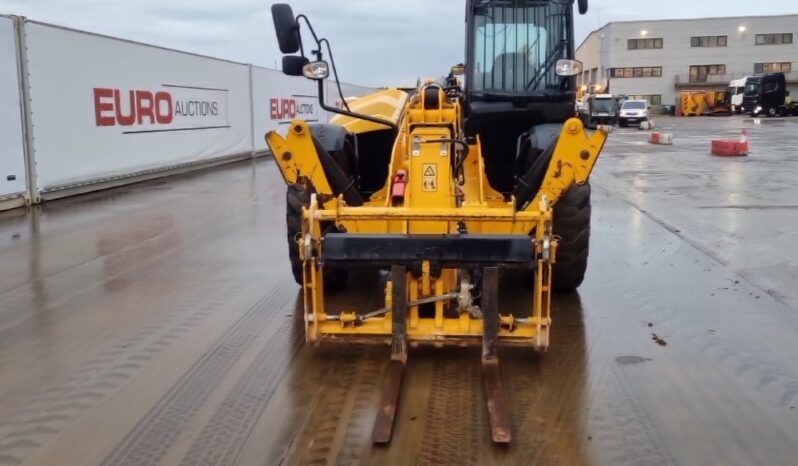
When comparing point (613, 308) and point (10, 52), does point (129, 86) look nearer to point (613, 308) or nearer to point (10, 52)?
point (10, 52)

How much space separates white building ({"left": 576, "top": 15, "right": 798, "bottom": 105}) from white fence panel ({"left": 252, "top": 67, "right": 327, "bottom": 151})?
175ft

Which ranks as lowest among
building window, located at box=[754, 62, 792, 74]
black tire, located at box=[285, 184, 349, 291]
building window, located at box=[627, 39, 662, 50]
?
black tire, located at box=[285, 184, 349, 291]

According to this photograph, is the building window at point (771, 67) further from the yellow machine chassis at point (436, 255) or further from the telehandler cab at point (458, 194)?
the yellow machine chassis at point (436, 255)

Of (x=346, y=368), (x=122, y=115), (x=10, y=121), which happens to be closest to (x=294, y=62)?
(x=346, y=368)

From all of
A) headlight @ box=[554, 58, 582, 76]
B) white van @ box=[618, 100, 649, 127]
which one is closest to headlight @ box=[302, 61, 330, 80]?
headlight @ box=[554, 58, 582, 76]

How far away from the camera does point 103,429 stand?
367 centimetres

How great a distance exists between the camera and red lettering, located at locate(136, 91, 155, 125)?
47.7 feet

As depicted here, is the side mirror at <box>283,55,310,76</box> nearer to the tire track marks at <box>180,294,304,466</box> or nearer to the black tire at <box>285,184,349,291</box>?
the black tire at <box>285,184,349,291</box>

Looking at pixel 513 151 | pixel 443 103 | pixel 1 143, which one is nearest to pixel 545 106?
pixel 513 151

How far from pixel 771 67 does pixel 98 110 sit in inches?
2960

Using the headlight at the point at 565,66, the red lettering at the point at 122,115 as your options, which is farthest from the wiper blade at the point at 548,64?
the red lettering at the point at 122,115

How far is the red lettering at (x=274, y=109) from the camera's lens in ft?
75.1

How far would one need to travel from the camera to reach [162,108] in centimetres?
1553

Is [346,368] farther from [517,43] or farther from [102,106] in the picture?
[102,106]
